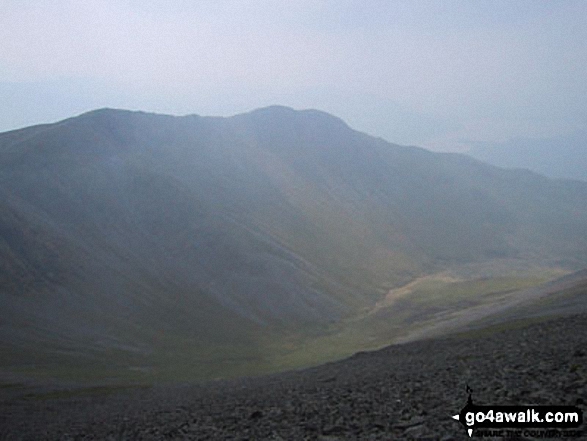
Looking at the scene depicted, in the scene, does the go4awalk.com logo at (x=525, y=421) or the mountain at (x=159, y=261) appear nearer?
the go4awalk.com logo at (x=525, y=421)

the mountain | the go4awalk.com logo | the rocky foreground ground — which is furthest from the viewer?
the mountain

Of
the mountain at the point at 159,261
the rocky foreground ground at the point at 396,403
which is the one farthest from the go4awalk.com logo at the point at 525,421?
the mountain at the point at 159,261

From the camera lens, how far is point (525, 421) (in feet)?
38.8

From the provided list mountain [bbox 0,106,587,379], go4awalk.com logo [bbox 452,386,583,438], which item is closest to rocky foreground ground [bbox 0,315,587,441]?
go4awalk.com logo [bbox 452,386,583,438]

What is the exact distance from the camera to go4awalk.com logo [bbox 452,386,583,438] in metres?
11.3

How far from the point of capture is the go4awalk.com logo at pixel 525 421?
11.3m

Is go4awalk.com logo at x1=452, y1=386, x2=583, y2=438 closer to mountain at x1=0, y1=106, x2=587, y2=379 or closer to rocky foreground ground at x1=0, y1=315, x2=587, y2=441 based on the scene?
rocky foreground ground at x1=0, y1=315, x2=587, y2=441

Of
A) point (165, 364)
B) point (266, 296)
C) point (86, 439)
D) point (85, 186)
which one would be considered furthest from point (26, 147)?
point (86, 439)

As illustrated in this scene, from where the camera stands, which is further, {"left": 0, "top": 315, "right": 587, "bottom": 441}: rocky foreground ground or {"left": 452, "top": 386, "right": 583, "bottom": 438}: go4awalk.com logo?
{"left": 0, "top": 315, "right": 587, "bottom": 441}: rocky foreground ground

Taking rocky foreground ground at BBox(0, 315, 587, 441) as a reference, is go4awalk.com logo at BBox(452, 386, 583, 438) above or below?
above

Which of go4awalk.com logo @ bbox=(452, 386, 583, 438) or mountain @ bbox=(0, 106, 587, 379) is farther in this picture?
mountain @ bbox=(0, 106, 587, 379)

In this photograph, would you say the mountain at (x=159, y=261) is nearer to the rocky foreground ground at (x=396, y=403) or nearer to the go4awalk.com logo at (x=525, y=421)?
the rocky foreground ground at (x=396, y=403)

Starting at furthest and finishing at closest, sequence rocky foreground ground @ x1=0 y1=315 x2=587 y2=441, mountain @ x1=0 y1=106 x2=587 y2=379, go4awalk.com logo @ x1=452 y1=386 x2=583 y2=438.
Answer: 1. mountain @ x1=0 y1=106 x2=587 y2=379
2. rocky foreground ground @ x1=0 y1=315 x2=587 y2=441
3. go4awalk.com logo @ x1=452 y1=386 x2=583 y2=438

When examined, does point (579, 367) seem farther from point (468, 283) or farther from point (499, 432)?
point (468, 283)
